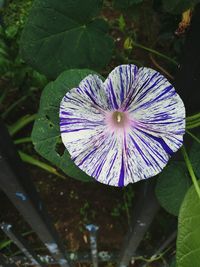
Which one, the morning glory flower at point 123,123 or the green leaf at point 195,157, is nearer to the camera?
the morning glory flower at point 123,123

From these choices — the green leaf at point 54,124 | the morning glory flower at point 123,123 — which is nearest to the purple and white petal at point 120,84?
the morning glory flower at point 123,123

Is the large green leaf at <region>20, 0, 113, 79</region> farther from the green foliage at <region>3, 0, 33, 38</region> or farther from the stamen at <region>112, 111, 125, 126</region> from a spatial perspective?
the green foliage at <region>3, 0, 33, 38</region>

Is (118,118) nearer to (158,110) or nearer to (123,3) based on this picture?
(158,110)

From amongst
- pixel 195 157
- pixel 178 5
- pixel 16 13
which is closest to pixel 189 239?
pixel 195 157

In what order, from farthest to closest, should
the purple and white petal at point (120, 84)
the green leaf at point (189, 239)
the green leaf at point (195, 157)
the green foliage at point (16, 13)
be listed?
the green foliage at point (16, 13) → the green leaf at point (195, 157) → the green leaf at point (189, 239) → the purple and white petal at point (120, 84)

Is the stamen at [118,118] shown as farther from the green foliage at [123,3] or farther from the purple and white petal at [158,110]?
the green foliage at [123,3]

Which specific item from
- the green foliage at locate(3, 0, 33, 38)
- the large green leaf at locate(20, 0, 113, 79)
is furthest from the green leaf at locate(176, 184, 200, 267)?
the green foliage at locate(3, 0, 33, 38)

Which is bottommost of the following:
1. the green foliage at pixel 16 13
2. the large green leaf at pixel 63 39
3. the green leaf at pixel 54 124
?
the green leaf at pixel 54 124

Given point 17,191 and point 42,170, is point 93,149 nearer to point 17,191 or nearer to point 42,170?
point 17,191
